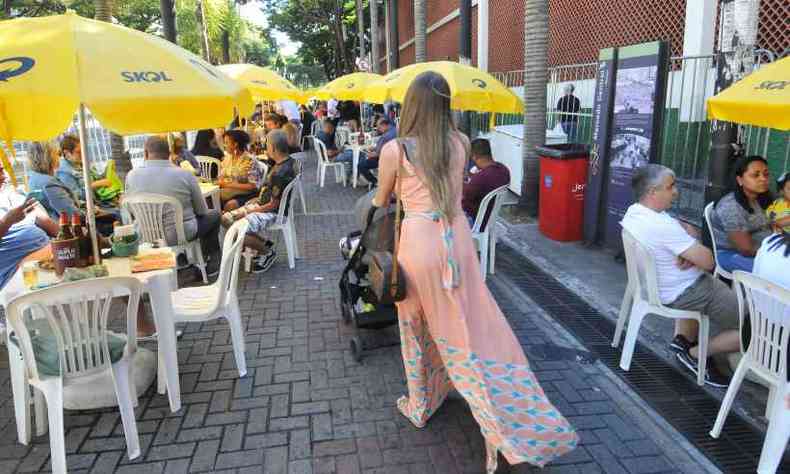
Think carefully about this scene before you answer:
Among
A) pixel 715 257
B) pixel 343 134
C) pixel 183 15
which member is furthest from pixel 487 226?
pixel 183 15

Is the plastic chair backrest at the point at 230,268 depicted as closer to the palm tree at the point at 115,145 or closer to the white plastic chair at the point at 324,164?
the palm tree at the point at 115,145

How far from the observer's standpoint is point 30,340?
8.94 feet

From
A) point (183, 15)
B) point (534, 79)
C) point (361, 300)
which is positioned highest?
point (183, 15)

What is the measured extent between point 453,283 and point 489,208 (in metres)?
2.82

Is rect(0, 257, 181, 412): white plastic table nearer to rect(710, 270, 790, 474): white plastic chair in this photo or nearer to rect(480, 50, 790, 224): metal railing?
rect(710, 270, 790, 474): white plastic chair

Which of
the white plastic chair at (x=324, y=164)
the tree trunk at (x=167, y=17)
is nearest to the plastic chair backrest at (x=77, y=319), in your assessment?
the tree trunk at (x=167, y=17)

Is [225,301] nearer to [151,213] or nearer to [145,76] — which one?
[145,76]

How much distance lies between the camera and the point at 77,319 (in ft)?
9.02

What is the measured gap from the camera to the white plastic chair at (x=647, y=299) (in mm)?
3590

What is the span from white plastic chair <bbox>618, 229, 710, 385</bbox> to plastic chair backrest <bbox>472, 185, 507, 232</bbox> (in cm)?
172

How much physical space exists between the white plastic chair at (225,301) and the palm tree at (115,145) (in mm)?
5728

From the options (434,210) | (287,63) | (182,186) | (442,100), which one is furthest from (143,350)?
(287,63)

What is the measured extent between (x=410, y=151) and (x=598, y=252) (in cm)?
440

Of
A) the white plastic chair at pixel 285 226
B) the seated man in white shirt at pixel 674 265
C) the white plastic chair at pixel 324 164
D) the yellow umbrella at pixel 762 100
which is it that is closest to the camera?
the yellow umbrella at pixel 762 100
